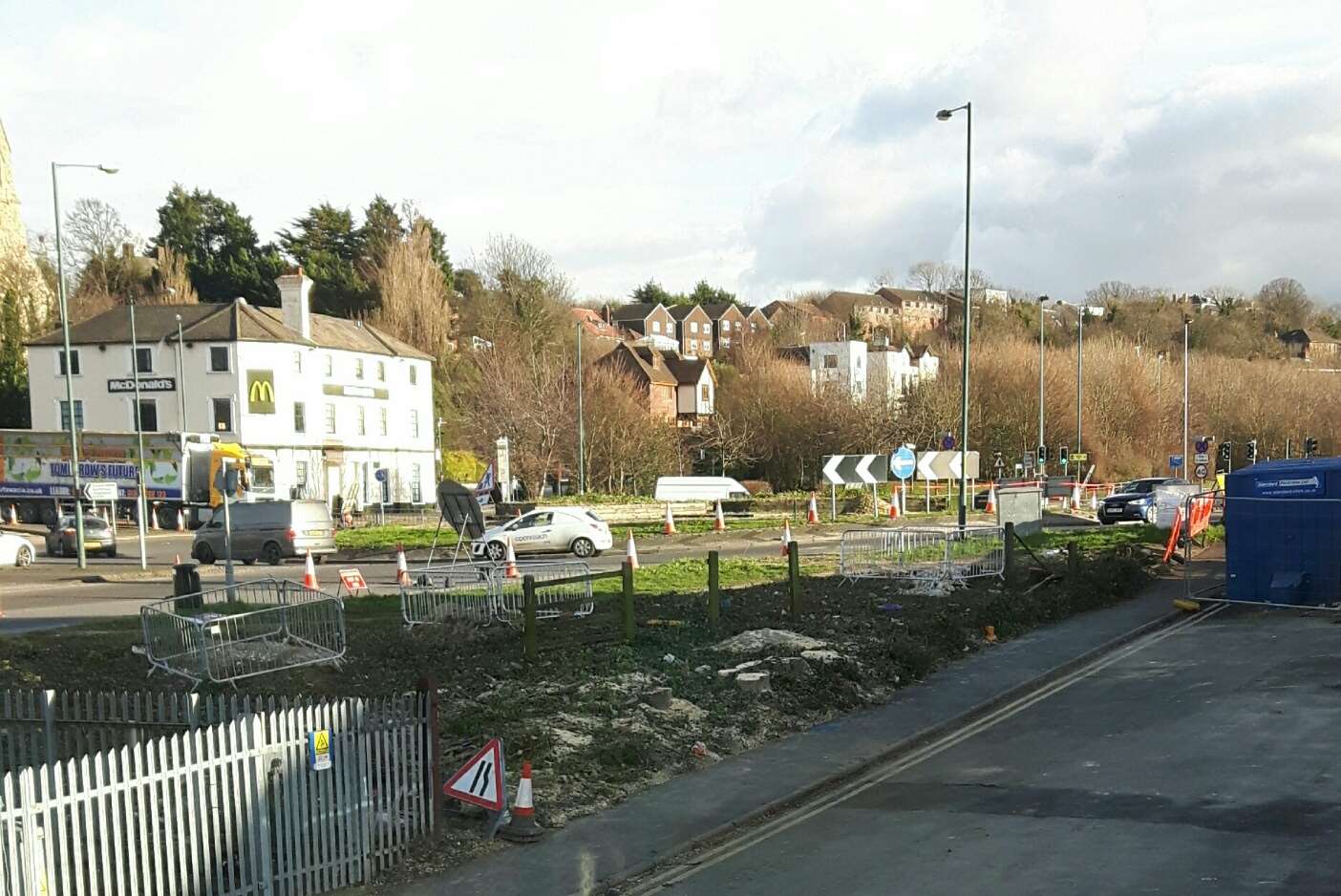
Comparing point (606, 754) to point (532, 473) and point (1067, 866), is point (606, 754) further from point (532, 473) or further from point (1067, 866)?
point (532, 473)

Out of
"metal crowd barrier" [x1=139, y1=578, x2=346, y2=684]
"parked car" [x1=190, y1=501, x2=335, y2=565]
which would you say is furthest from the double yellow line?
"parked car" [x1=190, y1=501, x2=335, y2=565]

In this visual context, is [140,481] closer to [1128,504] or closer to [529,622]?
[529,622]

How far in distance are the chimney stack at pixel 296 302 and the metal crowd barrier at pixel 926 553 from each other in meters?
47.2

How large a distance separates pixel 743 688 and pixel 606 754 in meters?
2.80

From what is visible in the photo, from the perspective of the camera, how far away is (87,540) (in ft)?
130

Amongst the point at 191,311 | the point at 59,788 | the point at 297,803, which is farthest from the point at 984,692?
the point at 191,311

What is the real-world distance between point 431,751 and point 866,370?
7493cm

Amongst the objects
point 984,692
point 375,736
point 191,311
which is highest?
point 191,311

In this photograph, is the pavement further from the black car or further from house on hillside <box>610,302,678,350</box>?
house on hillside <box>610,302,678,350</box>

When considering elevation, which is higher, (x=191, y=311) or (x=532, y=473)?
(x=191, y=311)

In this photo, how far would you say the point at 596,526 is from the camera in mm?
34125

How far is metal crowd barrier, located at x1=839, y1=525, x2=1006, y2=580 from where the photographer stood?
21.4 m

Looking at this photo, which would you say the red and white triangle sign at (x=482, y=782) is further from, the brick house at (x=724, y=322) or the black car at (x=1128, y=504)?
the brick house at (x=724, y=322)

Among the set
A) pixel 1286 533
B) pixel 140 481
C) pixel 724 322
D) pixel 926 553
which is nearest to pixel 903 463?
pixel 926 553
